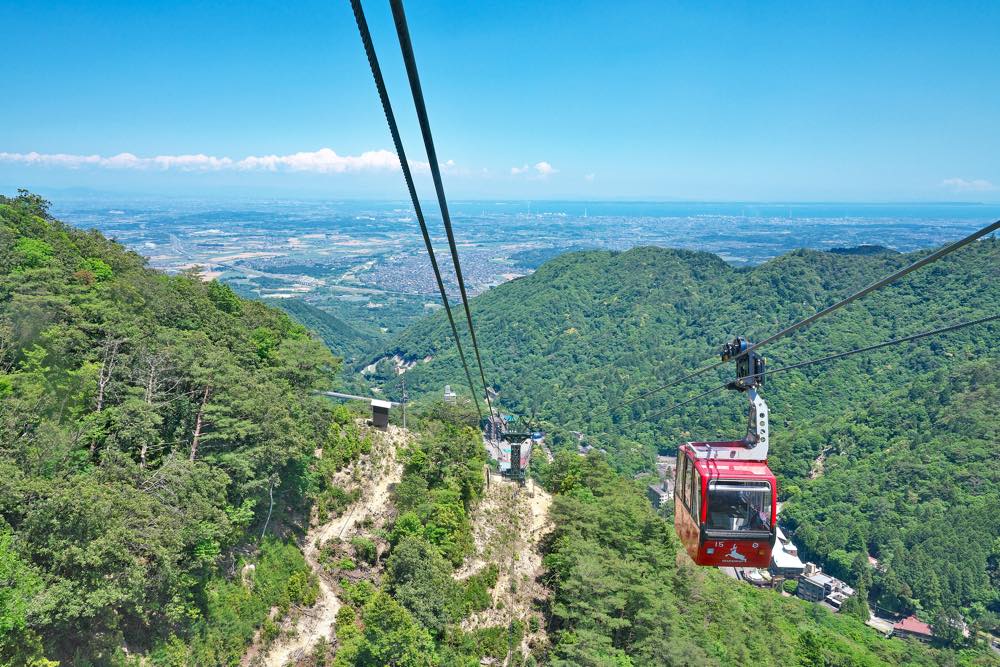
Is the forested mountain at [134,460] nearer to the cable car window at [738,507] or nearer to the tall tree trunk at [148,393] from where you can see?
the tall tree trunk at [148,393]

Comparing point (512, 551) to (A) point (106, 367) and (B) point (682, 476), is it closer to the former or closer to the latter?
(B) point (682, 476)

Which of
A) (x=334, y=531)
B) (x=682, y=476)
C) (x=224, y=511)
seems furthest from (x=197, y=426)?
(x=682, y=476)

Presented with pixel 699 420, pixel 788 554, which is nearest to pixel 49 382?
pixel 788 554

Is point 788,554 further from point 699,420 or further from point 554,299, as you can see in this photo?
point 554,299

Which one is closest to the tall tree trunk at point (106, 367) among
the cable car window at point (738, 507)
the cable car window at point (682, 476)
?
the cable car window at point (682, 476)

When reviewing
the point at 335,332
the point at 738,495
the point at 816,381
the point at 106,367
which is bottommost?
the point at 335,332

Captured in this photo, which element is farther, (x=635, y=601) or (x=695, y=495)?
(x=635, y=601)
